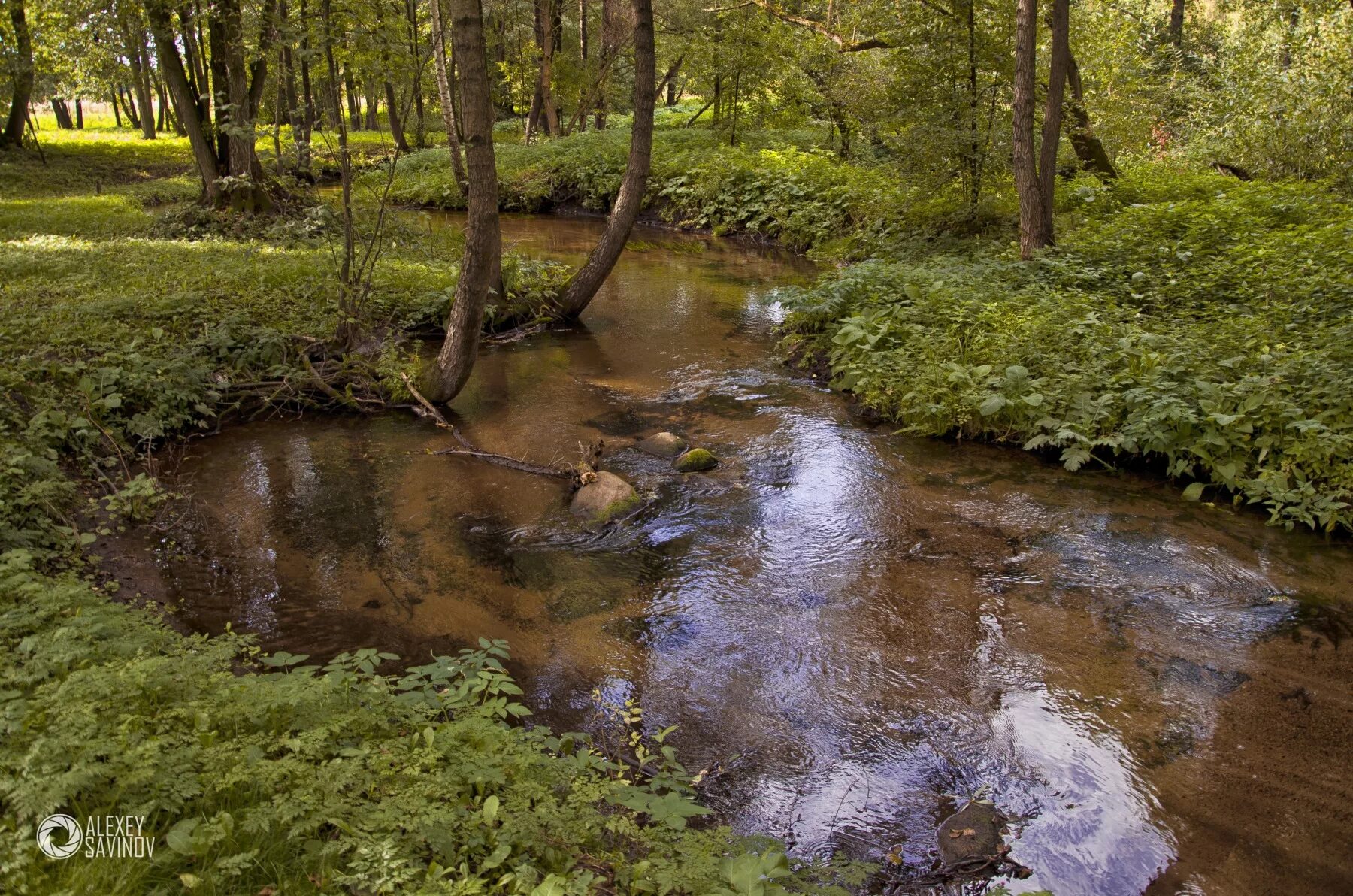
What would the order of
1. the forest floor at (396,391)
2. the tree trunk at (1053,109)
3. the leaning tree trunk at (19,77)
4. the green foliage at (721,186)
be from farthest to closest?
the leaning tree trunk at (19,77) → the green foliage at (721,186) → the tree trunk at (1053,109) → the forest floor at (396,391)

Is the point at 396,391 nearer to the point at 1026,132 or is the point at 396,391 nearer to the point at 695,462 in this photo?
the point at 695,462

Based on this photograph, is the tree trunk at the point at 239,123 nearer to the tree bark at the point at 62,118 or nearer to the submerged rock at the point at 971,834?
the submerged rock at the point at 971,834

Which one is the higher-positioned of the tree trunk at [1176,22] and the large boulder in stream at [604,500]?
the tree trunk at [1176,22]

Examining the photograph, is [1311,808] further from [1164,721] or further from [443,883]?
[443,883]

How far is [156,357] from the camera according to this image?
26.7 feet

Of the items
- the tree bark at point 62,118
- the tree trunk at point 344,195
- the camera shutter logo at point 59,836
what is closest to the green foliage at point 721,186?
the tree trunk at point 344,195

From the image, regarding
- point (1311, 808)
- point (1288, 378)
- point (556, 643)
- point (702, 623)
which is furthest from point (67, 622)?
point (1288, 378)

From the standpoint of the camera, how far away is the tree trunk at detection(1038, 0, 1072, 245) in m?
11.3

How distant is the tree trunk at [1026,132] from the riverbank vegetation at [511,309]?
43 mm

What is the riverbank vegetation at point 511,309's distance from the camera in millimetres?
2904

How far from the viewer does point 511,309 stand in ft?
39.3

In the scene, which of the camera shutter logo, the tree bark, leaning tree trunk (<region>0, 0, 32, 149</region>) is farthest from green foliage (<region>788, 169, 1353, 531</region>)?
the tree bark

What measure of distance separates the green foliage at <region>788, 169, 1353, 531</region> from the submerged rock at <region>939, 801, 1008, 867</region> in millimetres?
4157

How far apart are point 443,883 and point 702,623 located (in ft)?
10.5
